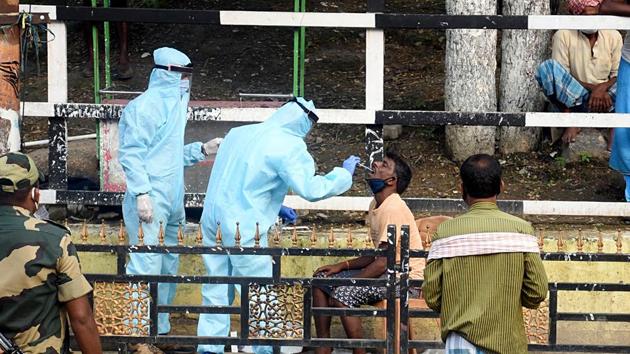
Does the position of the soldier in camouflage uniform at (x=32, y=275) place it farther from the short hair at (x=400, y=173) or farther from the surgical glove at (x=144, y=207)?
the short hair at (x=400, y=173)

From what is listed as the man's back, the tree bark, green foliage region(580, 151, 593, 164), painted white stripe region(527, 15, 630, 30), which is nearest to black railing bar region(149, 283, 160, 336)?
painted white stripe region(527, 15, 630, 30)

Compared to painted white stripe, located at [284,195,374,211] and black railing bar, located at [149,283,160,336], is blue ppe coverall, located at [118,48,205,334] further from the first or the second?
black railing bar, located at [149,283,160,336]

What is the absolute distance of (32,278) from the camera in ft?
14.7

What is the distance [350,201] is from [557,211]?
1232mm

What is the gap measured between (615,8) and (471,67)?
Answer: 159cm

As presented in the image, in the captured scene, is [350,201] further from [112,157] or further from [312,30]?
[312,30]

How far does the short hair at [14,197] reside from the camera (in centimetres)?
456

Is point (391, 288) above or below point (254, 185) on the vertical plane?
below

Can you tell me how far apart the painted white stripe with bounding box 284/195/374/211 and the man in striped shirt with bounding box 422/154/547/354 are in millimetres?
2626

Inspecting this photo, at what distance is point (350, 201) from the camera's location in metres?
7.34

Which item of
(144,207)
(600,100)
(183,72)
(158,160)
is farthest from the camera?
(600,100)

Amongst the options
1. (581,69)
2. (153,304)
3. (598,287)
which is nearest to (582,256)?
(598,287)

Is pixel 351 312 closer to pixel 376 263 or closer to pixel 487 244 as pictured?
pixel 376 263

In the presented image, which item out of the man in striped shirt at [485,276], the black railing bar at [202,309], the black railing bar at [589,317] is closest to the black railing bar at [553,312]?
the black railing bar at [589,317]
